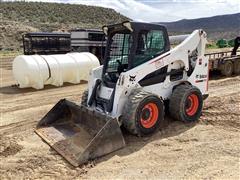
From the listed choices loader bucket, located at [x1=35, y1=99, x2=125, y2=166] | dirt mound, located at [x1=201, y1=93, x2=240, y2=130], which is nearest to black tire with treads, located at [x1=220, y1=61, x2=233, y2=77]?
dirt mound, located at [x1=201, y1=93, x2=240, y2=130]

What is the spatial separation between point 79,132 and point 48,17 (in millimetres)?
57243

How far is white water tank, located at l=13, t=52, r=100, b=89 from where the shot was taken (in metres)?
11.9

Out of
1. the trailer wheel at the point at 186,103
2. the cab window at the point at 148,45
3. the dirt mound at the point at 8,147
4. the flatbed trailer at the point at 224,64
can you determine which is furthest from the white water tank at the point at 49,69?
the trailer wheel at the point at 186,103

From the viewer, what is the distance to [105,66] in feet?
23.0

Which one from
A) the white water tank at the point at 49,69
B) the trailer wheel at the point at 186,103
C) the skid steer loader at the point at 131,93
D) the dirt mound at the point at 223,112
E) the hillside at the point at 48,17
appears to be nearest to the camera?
the skid steer loader at the point at 131,93

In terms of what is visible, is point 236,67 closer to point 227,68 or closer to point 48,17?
point 227,68

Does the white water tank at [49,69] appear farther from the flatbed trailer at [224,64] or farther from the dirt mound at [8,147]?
the dirt mound at [8,147]

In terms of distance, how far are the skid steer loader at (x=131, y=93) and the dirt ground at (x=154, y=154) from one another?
0.22 meters

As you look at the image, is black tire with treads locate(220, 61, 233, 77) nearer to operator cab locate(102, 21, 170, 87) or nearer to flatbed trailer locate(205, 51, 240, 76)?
flatbed trailer locate(205, 51, 240, 76)

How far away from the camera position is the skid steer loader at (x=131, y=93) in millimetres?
5891

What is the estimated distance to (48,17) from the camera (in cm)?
6059

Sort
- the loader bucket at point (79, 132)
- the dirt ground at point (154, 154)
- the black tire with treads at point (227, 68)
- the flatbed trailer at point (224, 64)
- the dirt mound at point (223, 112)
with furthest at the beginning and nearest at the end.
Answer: the black tire with treads at point (227, 68) → the flatbed trailer at point (224, 64) → the dirt mound at point (223, 112) → the loader bucket at point (79, 132) → the dirt ground at point (154, 154)

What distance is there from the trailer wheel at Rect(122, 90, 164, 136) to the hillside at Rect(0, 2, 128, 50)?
37.5 m

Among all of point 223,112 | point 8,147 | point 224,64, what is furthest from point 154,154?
point 224,64
